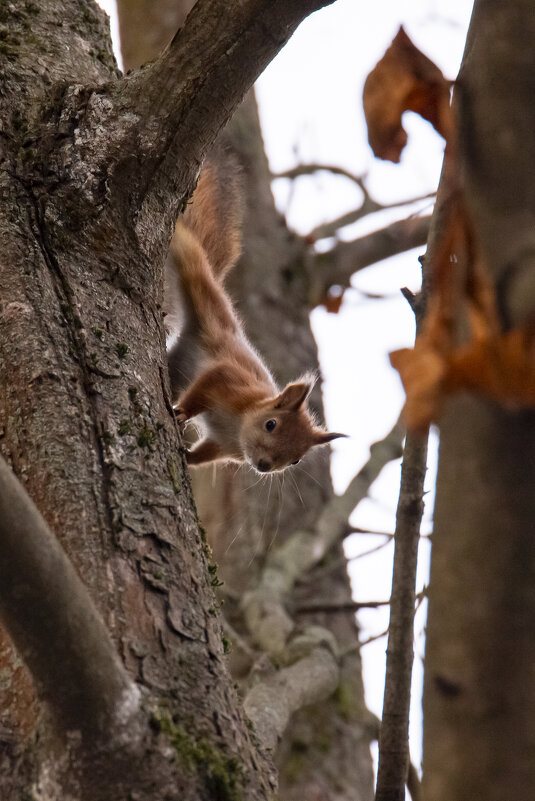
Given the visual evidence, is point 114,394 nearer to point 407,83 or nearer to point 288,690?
point 407,83

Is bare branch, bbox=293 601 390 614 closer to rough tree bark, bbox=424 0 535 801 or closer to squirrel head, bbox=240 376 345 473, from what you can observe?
squirrel head, bbox=240 376 345 473

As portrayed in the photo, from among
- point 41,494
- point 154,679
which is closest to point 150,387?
point 41,494

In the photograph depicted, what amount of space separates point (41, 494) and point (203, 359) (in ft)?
7.35

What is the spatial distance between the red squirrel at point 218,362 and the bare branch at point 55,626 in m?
2.20

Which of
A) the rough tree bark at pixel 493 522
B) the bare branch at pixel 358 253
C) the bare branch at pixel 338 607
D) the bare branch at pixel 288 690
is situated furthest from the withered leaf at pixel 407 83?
the bare branch at pixel 358 253

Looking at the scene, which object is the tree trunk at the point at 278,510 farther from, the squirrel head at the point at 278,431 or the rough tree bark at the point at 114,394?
the rough tree bark at the point at 114,394

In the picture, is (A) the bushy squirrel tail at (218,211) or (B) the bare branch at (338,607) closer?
(B) the bare branch at (338,607)

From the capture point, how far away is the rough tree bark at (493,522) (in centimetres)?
66

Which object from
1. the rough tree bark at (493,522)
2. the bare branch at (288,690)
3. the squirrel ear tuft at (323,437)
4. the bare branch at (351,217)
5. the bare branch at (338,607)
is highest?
the bare branch at (351,217)

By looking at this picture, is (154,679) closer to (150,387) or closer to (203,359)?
(150,387)

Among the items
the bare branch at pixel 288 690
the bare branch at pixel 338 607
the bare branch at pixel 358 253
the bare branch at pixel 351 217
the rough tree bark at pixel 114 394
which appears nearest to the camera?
the rough tree bark at pixel 114 394

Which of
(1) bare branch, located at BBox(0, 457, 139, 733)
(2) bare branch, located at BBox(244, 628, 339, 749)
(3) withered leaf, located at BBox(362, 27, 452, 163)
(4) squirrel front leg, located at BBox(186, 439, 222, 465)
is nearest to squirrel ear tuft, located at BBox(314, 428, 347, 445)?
(4) squirrel front leg, located at BBox(186, 439, 222, 465)

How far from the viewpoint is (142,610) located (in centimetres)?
140

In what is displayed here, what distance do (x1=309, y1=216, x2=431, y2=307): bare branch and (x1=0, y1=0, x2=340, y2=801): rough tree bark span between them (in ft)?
9.45
